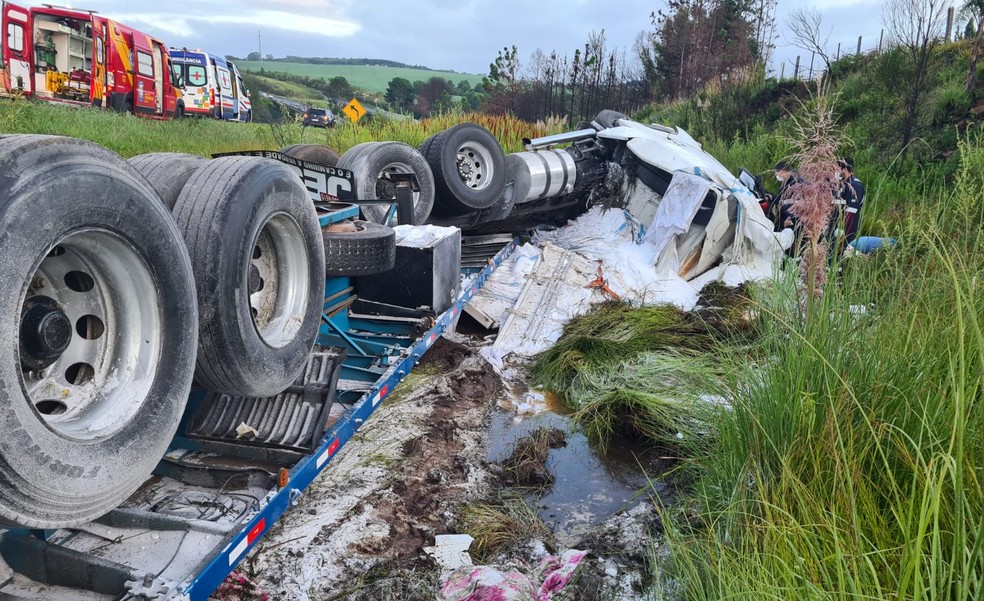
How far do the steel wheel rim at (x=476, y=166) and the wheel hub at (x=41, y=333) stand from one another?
5.18 m

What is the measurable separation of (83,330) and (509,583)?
174 cm

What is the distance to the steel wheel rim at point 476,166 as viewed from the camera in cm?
705

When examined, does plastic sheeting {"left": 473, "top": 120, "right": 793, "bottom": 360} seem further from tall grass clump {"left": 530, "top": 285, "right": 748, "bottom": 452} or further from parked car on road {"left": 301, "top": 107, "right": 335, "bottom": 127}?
parked car on road {"left": 301, "top": 107, "right": 335, "bottom": 127}

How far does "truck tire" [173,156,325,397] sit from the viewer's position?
104 inches

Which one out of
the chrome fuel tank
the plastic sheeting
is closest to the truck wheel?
the plastic sheeting

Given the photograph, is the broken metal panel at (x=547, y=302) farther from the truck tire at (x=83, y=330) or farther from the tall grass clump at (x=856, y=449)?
the truck tire at (x=83, y=330)

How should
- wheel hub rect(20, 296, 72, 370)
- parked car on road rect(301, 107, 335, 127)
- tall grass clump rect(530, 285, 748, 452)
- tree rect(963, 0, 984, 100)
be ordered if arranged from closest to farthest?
1. wheel hub rect(20, 296, 72, 370)
2. tall grass clump rect(530, 285, 748, 452)
3. tree rect(963, 0, 984, 100)
4. parked car on road rect(301, 107, 335, 127)

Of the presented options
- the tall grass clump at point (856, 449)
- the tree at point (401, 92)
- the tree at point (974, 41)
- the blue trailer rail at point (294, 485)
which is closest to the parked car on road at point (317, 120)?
the blue trailer rail at point (294, 485)

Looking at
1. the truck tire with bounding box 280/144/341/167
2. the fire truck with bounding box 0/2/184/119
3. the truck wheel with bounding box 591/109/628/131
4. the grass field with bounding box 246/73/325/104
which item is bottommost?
the truck tire with bounding box 280/144/341/167

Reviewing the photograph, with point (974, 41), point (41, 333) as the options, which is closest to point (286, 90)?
point (974, 41)

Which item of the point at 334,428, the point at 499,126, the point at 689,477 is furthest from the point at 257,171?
the point at 499,126

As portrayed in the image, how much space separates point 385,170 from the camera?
19.8ft

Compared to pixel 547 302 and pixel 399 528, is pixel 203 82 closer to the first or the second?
pixel 547 302

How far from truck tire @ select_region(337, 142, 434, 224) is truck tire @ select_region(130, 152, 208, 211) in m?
2.20
